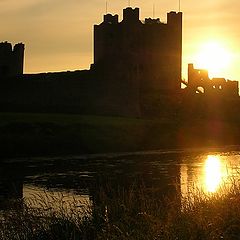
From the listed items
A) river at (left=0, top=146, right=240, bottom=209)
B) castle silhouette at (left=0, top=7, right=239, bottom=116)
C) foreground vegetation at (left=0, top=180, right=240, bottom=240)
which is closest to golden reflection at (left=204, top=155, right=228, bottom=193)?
river at (left=0, top=146, right=240, bottom=209)

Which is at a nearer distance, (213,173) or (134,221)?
(134,221)

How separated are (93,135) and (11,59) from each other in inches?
677

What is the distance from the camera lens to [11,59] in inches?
1813

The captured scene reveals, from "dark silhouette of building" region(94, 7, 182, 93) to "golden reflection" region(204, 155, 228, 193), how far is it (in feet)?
57.1

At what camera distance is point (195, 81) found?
50625 millimetres

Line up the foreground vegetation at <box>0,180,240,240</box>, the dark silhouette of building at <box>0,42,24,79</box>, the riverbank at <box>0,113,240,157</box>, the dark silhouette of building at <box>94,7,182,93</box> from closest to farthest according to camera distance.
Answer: the foreground vegetation at <box>0,180,240,240</box> < the riverbank at <box>0,113,240,157</box> < the dark silhouette of building at <box>94,7,182,93</box> < the dark silhouette of building at <box>0,42,24,79</box>

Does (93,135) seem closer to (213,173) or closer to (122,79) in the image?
(122,79)

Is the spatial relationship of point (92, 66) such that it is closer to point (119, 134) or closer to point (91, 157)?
point (119, 134)

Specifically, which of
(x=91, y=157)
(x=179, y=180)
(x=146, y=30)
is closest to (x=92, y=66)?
(x=146, y=30)

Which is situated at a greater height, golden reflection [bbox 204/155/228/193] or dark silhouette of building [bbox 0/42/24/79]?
dark silhouette of building [bbox 0/42/24/79]

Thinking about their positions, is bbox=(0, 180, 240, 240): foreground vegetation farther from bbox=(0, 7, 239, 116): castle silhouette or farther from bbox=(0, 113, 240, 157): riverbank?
bbox=(0, 7, 239, 116): castle silhouette

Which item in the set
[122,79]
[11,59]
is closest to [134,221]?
[122,79]

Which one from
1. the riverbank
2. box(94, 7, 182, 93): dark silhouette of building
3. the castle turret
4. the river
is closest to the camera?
the river

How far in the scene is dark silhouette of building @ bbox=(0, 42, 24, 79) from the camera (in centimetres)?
4538
